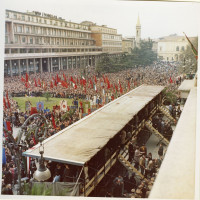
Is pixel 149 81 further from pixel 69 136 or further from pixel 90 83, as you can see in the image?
pixel 69 136

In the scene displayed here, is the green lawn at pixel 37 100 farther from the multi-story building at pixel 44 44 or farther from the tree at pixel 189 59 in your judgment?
the tree at pixel 189 59

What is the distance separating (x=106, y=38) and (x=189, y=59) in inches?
86.7

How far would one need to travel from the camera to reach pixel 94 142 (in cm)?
559

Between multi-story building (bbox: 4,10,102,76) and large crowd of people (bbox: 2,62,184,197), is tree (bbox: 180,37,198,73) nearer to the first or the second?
large crowd of people (bbox: 2,62,184,197)

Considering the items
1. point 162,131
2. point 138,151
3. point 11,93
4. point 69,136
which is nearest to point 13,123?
point 11,93

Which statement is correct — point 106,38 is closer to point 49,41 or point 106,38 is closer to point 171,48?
point 49,41

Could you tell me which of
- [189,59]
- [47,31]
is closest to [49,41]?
[47,31]

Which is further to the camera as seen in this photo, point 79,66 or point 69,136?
point 79,66

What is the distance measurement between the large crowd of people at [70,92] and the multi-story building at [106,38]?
2.34 ft

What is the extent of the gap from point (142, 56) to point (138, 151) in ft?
8.63

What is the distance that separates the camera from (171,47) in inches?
231

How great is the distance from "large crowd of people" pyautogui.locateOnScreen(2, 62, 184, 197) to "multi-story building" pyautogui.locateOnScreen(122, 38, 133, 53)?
59 centimetres

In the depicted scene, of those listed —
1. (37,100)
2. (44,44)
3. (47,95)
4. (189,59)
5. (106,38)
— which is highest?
(106,38)

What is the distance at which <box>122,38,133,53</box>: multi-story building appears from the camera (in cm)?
658
